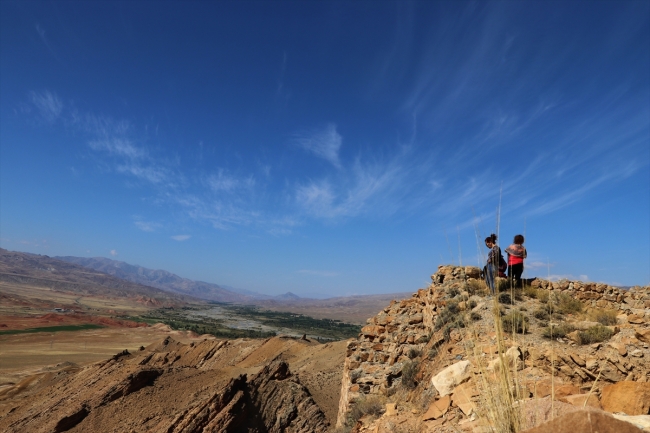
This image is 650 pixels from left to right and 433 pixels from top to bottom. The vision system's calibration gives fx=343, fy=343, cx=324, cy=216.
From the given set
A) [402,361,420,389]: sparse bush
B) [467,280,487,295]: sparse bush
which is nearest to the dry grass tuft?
[467,280,487,295]: sparse bush

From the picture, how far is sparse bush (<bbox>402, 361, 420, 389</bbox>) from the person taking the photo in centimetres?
887

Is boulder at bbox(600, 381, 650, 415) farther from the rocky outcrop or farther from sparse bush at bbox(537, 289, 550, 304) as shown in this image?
the rocky outcrop

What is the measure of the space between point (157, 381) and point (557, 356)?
80.0 ft

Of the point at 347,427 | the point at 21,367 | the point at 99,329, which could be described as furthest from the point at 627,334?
the point at 99,329

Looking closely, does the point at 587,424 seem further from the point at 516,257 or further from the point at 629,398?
the point at 516,257

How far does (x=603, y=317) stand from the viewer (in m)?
7.71

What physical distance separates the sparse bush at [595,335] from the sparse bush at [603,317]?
1046mm

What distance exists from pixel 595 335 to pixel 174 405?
21.4 meters

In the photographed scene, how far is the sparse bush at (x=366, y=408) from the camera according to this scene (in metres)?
8.18

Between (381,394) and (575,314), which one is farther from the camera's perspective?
(381,394)

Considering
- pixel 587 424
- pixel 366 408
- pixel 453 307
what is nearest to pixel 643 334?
pixel 453 307

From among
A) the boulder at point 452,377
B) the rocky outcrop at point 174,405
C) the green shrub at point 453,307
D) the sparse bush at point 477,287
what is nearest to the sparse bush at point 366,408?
the boulder at point 452,377

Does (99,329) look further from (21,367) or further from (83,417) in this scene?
(83,417)

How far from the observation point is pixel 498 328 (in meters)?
2.18
